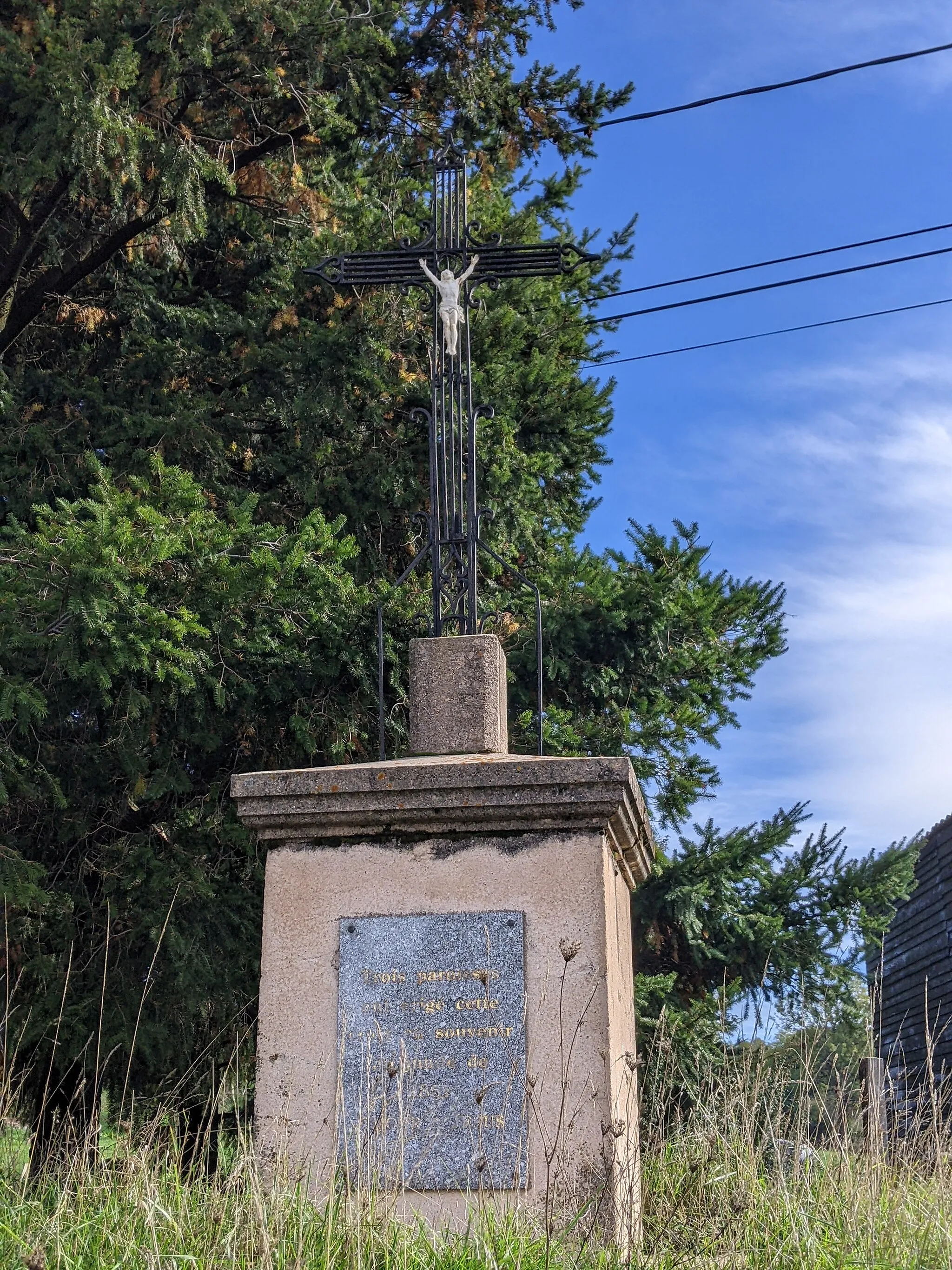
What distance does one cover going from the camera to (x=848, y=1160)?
4.17 metres

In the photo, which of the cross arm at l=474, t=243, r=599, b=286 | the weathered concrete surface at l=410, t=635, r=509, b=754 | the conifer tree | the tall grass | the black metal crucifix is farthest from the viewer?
the conifer tree

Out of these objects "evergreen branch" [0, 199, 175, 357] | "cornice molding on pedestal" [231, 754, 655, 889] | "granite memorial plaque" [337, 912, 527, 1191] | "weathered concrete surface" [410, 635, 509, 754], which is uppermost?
"evergreen branch" [0, 199, 175, 357]

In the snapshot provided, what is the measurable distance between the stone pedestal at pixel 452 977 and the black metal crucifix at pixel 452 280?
1.35 m

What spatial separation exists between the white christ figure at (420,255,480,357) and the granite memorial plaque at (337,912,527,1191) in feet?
8.98

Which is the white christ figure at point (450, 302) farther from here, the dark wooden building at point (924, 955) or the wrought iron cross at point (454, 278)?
the dark wooden building at point (924, 955)

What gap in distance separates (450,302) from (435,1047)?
3276 mm

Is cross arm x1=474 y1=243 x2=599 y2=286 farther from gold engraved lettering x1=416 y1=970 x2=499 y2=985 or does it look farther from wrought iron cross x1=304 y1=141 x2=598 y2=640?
gold engraved lettering x1=416 y1=970 x2=499 y2=985

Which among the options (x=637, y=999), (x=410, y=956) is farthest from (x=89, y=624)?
(x=637, y=999)

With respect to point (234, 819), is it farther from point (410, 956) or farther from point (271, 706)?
point (410, 956)

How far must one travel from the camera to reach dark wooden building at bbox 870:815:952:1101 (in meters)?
14.9

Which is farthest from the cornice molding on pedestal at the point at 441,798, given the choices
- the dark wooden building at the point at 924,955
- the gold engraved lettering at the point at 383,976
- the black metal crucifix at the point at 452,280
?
the dark wooden building at the point at 924,955

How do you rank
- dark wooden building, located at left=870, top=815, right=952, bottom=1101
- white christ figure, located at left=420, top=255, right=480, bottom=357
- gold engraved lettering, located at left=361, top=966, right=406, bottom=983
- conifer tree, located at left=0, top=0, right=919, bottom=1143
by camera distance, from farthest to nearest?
dark wooden building, located at left=870, top=815, right=952, bottom=1101 < conifer tree, located at left=0, top=0, right=919, bottom=1143 < white christ figure, located at left=420, top=255, right=480, bottom=357 < gold engraved lettering, located at left=361, top=966, right=406, bottom=983

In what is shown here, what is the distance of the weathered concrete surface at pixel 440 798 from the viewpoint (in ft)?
14.0

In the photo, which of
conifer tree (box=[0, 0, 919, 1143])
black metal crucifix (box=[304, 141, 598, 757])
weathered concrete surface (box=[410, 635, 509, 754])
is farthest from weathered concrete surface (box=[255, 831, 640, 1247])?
conifer tree (box=[0, 0, 919, 1143])
